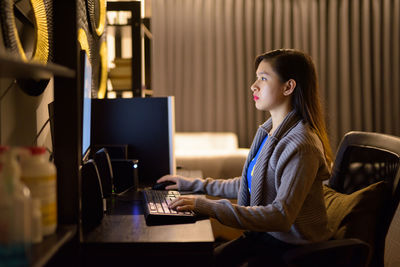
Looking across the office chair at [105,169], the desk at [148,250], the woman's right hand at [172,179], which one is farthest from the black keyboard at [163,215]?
the woman's right hand at [172,179]

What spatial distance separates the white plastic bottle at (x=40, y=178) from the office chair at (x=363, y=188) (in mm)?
638

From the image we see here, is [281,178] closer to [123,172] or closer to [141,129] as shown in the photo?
[123,172]

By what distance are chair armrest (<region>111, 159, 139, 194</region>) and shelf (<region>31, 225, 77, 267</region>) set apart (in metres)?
0.77

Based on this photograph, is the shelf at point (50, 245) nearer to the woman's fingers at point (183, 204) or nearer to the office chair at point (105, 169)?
the woman's fingers at point (183, 204)

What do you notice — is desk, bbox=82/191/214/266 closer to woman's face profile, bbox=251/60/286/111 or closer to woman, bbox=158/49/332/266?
woman, bbox=158/49/332/266

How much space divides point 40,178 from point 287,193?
2.46 ft

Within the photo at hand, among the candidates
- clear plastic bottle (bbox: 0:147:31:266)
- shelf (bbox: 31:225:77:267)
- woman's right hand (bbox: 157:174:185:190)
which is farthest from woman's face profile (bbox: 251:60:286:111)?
clear plastic bottle (bbox: 0:147:31:266)

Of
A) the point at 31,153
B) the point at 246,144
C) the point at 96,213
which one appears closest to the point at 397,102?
the point at 246,144

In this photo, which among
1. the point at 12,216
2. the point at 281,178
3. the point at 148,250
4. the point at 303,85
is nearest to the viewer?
the point at 12,216

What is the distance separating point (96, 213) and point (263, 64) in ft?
2.81

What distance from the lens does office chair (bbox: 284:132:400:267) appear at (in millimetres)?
1184

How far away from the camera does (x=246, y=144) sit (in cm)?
471

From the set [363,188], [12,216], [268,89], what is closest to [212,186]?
[268,89]

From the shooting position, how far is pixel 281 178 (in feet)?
4.49
